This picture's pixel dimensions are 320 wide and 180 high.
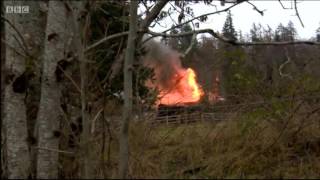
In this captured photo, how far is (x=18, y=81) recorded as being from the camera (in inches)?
289

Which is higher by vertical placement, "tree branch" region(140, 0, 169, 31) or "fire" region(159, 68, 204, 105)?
"tree branch" region(140, 0, 169, 31)

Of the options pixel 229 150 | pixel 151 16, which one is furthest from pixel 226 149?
pixel 151 16

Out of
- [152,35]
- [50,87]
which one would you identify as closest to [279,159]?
[152,35]

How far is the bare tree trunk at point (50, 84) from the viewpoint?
6723 millimetres

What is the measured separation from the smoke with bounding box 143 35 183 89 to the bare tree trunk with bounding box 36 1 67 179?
1.17 meters

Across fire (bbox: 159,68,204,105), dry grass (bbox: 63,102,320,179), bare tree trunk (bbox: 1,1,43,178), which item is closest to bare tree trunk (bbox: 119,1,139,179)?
dry grass (bbox: 63,102,320,179)

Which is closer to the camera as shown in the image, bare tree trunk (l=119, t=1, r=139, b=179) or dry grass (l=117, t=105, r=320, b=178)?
bare tree trunk (l=119, t=1, r=139, b=179)

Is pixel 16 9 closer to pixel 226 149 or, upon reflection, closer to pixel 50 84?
pixel 50 84

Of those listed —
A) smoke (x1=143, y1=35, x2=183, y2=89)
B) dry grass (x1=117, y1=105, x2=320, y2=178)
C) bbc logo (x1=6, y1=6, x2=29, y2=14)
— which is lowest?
dry grass (x1=117, y1=105, x2=320, y2=178)

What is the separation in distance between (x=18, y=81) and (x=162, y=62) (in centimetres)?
238

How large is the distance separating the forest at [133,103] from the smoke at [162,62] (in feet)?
0.09

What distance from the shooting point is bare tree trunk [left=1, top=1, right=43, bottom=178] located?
7.12 meters

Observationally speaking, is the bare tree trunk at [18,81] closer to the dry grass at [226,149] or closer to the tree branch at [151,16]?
the dry grass at [226,149]

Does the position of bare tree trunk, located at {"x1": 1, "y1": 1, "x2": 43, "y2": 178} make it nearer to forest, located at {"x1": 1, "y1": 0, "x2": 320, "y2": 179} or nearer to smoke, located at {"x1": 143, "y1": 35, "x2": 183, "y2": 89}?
forest, located at {"x1": 1, "y1": 0, "x2": 320, "y2": 179}
